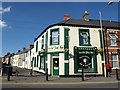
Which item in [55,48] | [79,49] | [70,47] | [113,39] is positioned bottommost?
[79,49]

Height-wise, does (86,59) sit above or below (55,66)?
above

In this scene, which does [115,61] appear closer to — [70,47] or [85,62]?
[85,62]

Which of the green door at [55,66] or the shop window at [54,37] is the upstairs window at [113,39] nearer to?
the shop window at [54,37]

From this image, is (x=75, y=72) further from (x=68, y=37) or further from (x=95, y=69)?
(x=68, y=37)

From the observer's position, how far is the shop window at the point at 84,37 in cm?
2078

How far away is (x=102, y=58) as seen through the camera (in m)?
20.8

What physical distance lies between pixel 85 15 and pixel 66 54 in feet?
25.4

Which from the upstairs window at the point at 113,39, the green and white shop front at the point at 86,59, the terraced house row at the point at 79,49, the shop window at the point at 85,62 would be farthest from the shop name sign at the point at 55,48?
the upstairs window at the point at 113,39

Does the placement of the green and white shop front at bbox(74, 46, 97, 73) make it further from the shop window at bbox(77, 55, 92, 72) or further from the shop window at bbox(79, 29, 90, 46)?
the shop window at bbox(79, 29, 90, 46)

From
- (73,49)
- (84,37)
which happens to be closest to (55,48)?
(73,49)

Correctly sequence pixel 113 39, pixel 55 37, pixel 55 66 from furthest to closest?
pixel 113 39 < pixel 55 37 < pixel 55 66

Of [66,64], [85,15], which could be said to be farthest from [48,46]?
[85,15]

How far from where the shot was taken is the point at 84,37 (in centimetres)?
2108

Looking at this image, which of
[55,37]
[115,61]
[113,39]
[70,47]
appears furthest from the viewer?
[113,39]
